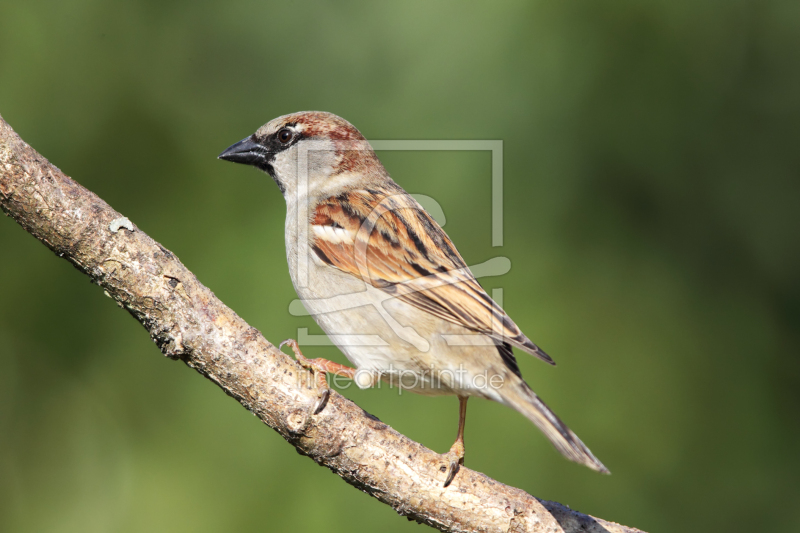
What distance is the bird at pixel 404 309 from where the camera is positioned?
2.90m

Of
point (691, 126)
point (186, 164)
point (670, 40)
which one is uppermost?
point (670, 40)

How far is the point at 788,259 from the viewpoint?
16.8 ft

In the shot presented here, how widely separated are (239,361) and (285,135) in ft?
5.89

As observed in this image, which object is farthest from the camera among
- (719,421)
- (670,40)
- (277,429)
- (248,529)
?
(670,40)

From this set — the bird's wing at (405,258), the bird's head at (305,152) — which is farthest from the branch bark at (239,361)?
the bird's head at (305,152)

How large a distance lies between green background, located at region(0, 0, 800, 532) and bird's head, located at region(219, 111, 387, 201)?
1.08 metres

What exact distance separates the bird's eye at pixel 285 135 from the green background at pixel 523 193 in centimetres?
115

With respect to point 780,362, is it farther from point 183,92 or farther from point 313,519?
point 183,92

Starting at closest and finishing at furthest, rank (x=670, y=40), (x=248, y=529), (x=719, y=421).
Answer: (x=248, y=529) < (x=719, y=421) < (x=670, y=40)

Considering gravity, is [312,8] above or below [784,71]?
below

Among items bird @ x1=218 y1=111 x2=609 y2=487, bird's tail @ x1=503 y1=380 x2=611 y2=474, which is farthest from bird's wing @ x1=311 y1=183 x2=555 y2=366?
bird's tail @ x1=503 y1=380 x2=611 y2=474

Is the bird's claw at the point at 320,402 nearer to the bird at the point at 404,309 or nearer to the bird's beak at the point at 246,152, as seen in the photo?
the bird at the point at 404,309

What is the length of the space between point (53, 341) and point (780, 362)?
17.9ft

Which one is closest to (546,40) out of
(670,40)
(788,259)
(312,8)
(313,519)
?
(670,40)
